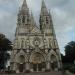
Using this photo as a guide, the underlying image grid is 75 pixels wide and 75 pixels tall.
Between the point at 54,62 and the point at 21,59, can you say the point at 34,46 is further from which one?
the point at 54,62

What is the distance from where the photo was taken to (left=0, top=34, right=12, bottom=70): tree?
160ft

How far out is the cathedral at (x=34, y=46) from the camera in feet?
157

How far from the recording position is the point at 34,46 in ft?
164

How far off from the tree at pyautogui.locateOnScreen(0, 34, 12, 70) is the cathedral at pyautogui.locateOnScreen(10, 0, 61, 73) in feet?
9.16

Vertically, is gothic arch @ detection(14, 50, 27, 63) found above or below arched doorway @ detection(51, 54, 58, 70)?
above

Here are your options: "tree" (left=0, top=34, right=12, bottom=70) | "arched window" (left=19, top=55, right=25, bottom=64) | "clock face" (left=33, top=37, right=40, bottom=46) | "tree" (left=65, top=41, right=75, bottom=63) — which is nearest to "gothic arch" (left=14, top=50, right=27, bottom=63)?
"arched window" (left=19, top=55, right=25, bottom=64)

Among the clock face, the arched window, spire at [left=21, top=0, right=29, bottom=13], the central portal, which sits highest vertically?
spire at [left=21, top=0, right=29, bottom=13]

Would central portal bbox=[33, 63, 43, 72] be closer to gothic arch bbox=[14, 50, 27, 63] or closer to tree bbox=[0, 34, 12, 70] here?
gothic arch bbox=[14, 50, 27, 63]

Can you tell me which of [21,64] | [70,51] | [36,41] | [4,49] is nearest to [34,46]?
[36,41]

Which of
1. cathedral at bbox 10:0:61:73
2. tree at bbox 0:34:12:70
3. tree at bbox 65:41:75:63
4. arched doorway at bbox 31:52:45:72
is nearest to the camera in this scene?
cathedral at bbox 10:0:61:73

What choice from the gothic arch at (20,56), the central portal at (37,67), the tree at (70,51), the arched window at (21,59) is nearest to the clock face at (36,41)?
the gothic arch at (20,56)

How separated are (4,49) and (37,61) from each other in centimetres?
868

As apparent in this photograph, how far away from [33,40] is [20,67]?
7.39 m

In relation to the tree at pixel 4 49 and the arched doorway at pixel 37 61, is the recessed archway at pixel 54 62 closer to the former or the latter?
the arched doorway at pixel 37 61
